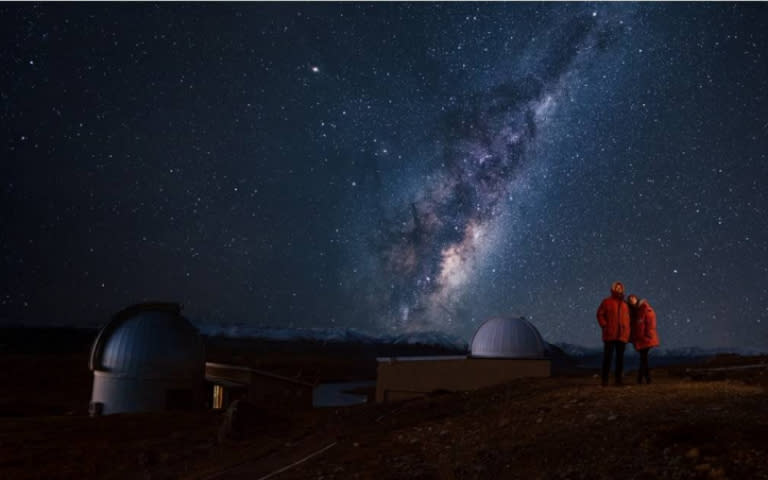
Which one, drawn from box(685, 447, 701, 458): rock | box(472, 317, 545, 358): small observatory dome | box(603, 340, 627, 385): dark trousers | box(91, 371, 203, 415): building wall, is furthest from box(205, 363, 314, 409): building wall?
box(685, 447, 701, 458): rock

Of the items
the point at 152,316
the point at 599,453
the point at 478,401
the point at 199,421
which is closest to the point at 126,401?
the point at 152,316

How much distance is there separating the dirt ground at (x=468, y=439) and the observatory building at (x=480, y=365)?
8.84 metres

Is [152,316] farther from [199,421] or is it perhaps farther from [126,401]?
[199,421]

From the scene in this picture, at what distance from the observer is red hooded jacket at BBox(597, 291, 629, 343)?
38.0 ft

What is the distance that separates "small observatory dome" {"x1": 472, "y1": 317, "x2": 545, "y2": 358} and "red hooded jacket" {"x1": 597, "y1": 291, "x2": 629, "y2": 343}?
15030mm

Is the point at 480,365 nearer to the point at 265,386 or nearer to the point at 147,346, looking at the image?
the point at 265,386

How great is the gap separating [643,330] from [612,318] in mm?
1492

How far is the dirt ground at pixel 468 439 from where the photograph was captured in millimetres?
6586

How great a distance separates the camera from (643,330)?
12.6m

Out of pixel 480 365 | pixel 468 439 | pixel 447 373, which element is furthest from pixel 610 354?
pixel 447 373

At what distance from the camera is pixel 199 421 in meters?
17.4

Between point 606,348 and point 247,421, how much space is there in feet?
27.0

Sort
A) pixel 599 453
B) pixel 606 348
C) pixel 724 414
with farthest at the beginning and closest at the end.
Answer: pixel 606 348 < pixel 724 414 < pixel 599 453

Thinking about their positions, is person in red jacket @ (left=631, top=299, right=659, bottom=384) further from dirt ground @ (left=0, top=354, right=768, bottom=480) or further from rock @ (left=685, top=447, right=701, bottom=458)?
rock @ (left=685, top=447, right=701, bottom=458)
